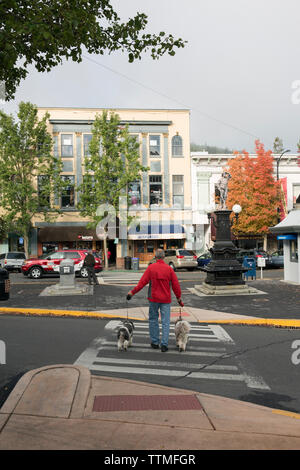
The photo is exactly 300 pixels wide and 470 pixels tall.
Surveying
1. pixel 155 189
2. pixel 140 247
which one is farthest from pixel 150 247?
pixel 155 189

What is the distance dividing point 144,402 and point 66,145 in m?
36.0

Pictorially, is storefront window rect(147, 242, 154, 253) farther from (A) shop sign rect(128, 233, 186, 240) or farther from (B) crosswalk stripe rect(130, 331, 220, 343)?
(B) crosswalk stripe rect(130, 331, 220, 343)

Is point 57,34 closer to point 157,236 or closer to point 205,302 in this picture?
point 205,302

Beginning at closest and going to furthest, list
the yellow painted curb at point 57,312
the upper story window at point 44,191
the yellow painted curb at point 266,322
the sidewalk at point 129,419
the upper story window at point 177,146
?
the sidewalk at point 129,419 → the yellow painted curb at point 266,322 → the yellow painted curb at point 57,312 → the upper story window at point 44,191 → the upper story window at point 177,146

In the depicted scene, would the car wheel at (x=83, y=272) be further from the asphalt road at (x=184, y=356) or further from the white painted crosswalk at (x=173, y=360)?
the white painted crosswalk at (x=173, y=360)

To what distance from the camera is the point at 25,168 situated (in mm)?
34188

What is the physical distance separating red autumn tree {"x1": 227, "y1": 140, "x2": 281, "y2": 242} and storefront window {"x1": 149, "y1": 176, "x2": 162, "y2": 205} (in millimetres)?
6679

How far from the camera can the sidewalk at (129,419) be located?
3585mm

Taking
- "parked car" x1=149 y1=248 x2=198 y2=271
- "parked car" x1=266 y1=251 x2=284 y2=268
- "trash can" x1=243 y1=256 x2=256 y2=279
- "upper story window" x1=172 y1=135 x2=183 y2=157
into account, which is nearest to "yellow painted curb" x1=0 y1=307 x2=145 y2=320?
"trash can" x1=243 y1=256 x2=256 y2=279

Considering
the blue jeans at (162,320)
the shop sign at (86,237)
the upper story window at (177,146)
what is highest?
the upper story window at (177,146)

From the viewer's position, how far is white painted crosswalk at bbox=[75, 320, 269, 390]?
5.86 metres

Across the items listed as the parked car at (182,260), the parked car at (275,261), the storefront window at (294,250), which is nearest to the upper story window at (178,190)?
the parked car at (182,260)

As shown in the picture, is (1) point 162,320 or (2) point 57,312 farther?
(2) point 57,312

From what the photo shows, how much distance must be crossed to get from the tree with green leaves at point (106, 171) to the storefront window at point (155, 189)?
4.32 meters
